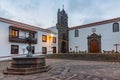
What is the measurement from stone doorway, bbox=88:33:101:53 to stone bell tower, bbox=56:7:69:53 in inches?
191

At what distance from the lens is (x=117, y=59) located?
16.4 meters

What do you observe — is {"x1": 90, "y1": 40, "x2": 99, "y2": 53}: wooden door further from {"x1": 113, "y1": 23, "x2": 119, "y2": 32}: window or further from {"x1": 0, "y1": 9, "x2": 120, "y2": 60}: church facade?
{"x1": 113, "y1": 23, "x2": 119, "y2": 32}: window

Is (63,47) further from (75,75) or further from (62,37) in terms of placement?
(75,75)

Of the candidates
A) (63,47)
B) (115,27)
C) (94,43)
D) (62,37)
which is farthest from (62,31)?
(115,27)

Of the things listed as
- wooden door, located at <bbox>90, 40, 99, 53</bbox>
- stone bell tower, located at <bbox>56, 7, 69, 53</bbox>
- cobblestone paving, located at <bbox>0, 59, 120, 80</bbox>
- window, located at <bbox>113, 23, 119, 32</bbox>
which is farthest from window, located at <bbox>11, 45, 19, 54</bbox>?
window, located at <bbox>113, 23, 119, 32</bbox>

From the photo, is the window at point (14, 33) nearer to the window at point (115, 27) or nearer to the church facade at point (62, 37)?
the church facade at point (62, 37)

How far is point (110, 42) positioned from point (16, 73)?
59.8ft

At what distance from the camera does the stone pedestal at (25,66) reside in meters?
8.73

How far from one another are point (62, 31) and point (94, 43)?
6.31 metres

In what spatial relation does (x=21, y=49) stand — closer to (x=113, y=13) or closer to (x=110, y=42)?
(x=110, y=42)

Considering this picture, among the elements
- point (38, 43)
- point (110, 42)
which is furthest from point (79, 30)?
point (38, 43)

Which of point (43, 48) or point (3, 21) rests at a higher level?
point (3, 21)

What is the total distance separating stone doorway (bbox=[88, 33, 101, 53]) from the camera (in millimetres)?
25250

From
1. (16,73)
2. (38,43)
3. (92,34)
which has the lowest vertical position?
(16,73)
